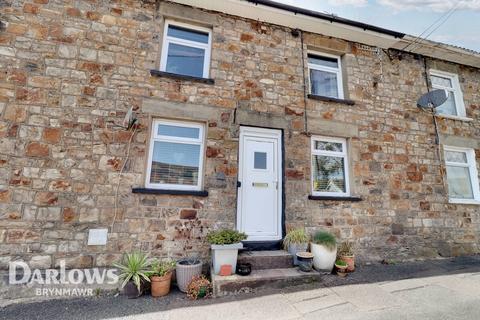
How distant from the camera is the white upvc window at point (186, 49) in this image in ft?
16.3

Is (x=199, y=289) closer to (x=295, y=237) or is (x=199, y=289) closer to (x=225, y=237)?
(x=225, y=237)

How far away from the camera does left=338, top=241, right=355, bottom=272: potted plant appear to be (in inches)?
174

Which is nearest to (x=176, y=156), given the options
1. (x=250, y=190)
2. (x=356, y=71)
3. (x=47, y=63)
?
(x=250, y=190)

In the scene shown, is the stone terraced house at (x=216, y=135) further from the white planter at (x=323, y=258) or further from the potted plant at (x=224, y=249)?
the white planter at (x=323, y=258)

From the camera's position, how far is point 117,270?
12.6ft

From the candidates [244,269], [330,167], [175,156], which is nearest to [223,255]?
[244,269]

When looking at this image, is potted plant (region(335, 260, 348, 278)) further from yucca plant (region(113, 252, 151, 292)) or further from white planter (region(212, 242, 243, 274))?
yucca plant (region(113, 252, 151, 292))

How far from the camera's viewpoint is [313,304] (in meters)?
3.12

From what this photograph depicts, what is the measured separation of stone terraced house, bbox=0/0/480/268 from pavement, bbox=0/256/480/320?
2.51 ft

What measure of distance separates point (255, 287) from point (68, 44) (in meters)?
5.28

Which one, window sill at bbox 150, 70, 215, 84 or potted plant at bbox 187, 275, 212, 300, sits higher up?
window sill at bbox 150, 70, 215, 84

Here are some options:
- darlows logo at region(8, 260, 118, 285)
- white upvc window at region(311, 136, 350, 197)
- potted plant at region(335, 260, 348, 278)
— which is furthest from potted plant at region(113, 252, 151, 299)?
white upvc window at region(311, 136, 350, 197)

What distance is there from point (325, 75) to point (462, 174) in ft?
15.1

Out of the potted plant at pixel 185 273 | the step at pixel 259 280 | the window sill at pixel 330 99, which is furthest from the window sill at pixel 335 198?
the potted plant at pixel 185 273
